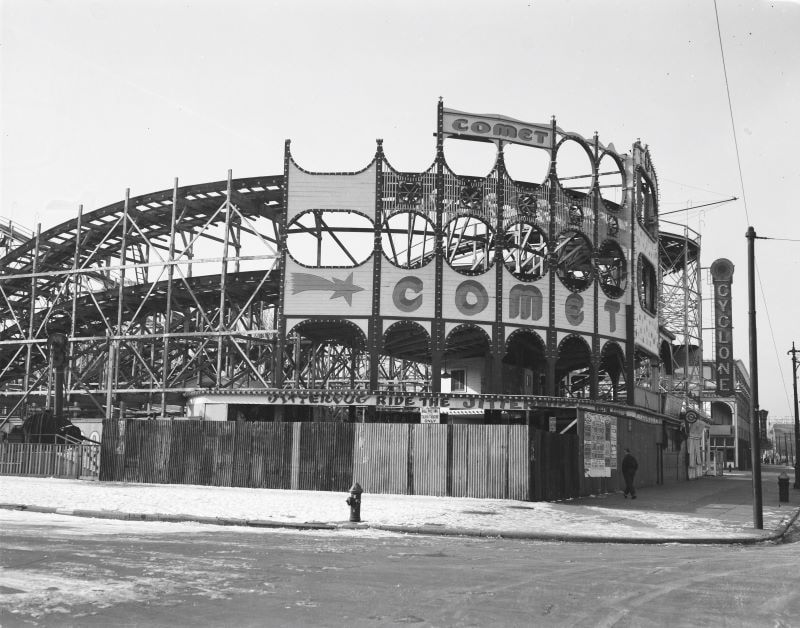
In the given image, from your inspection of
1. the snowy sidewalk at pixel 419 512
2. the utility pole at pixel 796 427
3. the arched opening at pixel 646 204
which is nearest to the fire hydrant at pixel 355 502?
the snowy sidewalk at pixel 419 512

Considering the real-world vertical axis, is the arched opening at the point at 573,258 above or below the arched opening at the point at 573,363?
above

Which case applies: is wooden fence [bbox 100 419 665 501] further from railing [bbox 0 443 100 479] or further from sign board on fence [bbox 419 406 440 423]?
railing [bbox 0 443 100 479]

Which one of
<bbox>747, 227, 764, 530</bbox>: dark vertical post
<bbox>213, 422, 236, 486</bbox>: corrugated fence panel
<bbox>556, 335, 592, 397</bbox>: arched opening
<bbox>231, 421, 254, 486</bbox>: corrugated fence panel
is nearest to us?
<bbox>747, 227, 764, 530</bbox>: dark vertical post

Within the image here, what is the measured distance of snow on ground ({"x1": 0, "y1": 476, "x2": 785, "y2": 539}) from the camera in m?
20.2

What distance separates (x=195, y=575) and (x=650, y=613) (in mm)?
5732

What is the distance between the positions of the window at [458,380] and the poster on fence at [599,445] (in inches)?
449

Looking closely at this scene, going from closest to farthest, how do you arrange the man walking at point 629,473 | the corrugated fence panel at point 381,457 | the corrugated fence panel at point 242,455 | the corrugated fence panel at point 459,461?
the corrugated fence panel at point 459,461, the corrugated fence panel at point 381,457, the corrugated fence panel at point 242,455, the man walking at point 629,473

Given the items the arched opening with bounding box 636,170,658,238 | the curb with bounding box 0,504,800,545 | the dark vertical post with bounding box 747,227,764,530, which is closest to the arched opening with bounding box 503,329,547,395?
the arched opening with bounding box 636,170,658,238

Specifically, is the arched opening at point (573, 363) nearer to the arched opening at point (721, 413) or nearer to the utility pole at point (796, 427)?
the utility pole at point (796, 427)

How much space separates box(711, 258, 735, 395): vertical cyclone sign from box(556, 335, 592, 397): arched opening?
397 inches

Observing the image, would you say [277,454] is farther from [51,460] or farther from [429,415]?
[51,460]

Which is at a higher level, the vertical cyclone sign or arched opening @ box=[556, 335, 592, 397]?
the vertical cyclone sign

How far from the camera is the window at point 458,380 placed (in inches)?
1738

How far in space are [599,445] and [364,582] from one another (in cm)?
2187
